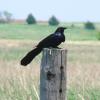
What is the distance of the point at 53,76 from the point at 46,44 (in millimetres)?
444

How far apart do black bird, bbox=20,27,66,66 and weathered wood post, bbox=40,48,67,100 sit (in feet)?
0.69

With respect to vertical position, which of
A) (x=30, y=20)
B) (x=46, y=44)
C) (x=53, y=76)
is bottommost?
(x=30, y=20)

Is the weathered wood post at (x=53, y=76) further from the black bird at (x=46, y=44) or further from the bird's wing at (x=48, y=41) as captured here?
the bird's wing at (x=48, y=41)

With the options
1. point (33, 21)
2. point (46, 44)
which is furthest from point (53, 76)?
point (33, 21)

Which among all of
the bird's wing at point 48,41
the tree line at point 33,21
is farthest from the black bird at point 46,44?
the tree line at point 33,21

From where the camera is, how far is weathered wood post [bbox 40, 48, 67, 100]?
16.4ft

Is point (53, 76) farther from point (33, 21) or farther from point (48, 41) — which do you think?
point (33, 21)

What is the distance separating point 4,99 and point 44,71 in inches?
117

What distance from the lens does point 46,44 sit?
212 inches

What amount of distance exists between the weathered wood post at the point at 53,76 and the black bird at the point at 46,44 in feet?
0.69

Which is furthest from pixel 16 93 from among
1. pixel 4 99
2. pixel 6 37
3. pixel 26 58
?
pixel 6 37

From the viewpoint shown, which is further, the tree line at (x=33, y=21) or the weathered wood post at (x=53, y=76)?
the tree line at (x=33, y=21)

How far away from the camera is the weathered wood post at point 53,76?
500 cm

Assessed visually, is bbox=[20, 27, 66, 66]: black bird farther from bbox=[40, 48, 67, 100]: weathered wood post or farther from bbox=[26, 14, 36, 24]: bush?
bbox=[26, 14, 36, 24]: bush
